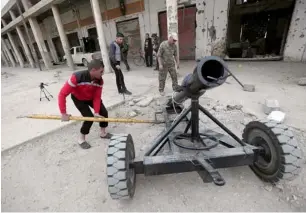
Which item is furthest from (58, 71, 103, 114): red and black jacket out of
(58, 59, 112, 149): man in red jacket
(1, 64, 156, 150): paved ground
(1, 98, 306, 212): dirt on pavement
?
(1, 64, 156, 150): paved ground

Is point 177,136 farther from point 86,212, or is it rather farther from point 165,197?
point 86,212

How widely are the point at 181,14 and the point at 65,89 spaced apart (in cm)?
A: 926

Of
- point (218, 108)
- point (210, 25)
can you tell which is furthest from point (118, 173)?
point (210, 25)

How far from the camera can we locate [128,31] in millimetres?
13062

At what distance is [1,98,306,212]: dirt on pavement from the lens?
74.5 inches

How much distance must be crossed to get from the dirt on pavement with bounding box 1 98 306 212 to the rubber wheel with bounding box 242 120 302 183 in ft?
0.67

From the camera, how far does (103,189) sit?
86.3 inches

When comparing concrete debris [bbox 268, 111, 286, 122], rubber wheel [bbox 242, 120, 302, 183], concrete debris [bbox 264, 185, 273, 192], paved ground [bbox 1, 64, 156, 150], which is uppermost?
rubber wheel [bbox 242, 120, 302, 183]

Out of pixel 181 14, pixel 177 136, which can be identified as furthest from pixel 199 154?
pixel 181 14

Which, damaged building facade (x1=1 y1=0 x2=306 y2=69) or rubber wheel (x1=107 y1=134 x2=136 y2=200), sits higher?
damaged building facade (x1=1 y1=0 x2=306 y2=69)

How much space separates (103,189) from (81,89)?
4.73ft


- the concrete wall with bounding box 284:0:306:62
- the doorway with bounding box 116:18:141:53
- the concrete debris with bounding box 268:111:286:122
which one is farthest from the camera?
the doorway with bounding box 116:18:141:53

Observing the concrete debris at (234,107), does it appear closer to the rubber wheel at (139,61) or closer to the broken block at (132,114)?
the broken block at (132,114)

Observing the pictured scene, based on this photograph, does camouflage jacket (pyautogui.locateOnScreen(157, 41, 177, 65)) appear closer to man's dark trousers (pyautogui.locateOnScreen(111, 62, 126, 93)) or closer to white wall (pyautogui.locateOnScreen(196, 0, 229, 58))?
man's dark trousers (pyautogui.locateOnScreen(111, 62, 126, 93))
